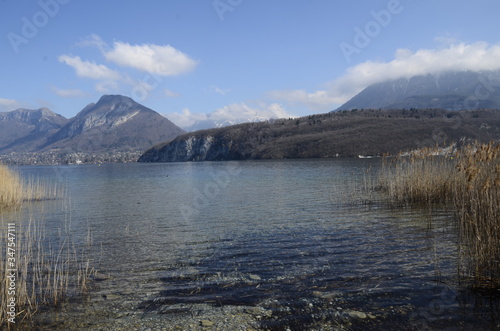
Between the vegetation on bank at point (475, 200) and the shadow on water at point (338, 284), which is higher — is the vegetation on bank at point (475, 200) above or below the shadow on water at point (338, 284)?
above

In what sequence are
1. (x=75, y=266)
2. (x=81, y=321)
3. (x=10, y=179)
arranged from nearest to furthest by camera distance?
1. (x=81, y=321)
2. (x=75, y=266)
3. (x=10, y=179)

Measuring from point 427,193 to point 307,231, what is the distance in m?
9.34

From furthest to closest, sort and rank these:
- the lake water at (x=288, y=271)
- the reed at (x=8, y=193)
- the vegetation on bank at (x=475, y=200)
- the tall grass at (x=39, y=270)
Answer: the reed at (x=8, y=193) < the vegetation on bank at (x=475, y=200) < the tall grass at (x=39, y=270) < the lake water at (x=288, y=271)

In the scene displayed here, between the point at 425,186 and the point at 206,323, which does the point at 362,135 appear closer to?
the point at 425,186

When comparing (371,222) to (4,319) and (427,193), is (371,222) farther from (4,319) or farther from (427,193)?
(4,319)


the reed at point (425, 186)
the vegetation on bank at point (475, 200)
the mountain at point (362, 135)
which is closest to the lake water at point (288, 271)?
the vegetation on bank at point (475, 200)

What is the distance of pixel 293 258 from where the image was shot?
34.3 feet

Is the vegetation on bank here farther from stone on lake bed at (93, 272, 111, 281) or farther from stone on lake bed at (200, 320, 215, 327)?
stone on lake bed at (93, 272, 111, 281)

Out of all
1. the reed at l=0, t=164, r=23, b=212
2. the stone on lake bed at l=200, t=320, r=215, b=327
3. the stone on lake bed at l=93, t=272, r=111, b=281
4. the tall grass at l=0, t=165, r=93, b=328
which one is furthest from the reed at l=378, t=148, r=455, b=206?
the reed at l=0, t=164, r=23, b=212

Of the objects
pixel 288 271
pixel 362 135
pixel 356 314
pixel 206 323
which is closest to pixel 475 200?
pixel 356 314

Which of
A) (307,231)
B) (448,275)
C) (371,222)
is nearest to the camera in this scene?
(448,275)

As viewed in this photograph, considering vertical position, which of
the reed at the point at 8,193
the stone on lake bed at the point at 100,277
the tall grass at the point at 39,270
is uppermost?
the reed at the point at 8,193

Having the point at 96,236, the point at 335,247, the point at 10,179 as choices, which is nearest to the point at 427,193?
the point at 335,247

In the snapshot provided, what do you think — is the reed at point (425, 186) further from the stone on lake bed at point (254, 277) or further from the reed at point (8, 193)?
the reed at point (8, 193)
